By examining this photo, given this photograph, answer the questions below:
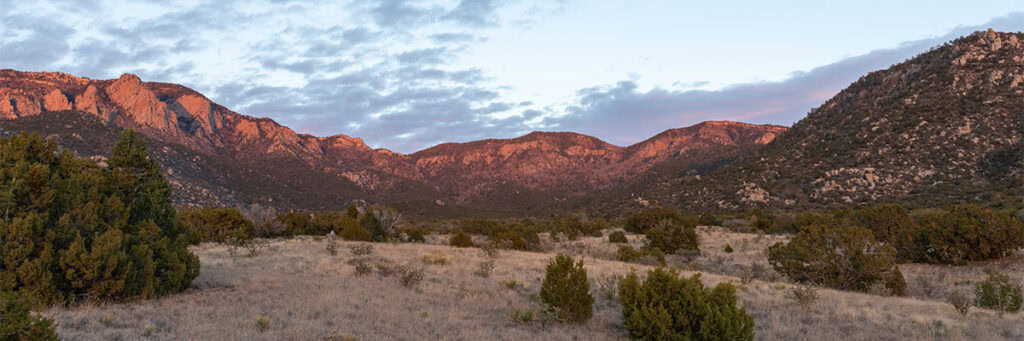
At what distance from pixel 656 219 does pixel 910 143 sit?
3056 centimetres

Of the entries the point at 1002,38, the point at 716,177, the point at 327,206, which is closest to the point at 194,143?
the point at 327,206

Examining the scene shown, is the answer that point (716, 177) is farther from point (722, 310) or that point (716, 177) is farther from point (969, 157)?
point (722, 310)

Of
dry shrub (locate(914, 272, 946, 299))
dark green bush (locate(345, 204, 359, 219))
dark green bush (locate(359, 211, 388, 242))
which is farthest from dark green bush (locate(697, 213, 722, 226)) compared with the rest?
dark green bush (locate(345, 204, 359, 219))

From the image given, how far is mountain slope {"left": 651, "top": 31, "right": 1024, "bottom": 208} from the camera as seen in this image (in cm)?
3909

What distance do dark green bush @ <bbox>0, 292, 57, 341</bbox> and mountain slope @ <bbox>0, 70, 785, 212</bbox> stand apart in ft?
185

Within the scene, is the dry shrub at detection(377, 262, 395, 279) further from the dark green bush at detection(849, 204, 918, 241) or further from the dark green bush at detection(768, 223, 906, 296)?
the dark green bush at detection(849, 204, 918, 241)

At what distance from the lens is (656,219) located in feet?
99.7

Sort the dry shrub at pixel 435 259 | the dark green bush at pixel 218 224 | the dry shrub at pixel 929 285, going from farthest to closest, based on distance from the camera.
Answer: the dark green bush at pixel 218 224
the dry shrub at pixel 435 259
the dry shrub at pixel 929 285

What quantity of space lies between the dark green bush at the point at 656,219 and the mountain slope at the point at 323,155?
47.5 m

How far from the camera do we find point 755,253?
23.2 m

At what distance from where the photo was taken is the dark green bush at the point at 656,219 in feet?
83.5

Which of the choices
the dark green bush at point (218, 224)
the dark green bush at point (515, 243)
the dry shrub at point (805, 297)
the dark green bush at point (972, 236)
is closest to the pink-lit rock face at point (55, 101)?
the dark green bush at point (218, 224)

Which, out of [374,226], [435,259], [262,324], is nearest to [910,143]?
Answer: [435,259]

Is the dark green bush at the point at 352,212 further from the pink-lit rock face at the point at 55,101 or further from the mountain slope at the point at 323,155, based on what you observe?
the pink-lit rock face at the point at 55,101
